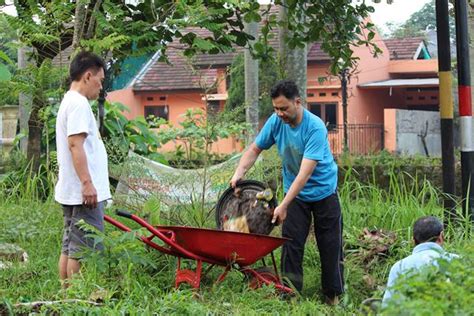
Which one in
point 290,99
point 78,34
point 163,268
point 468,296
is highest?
point 78,34

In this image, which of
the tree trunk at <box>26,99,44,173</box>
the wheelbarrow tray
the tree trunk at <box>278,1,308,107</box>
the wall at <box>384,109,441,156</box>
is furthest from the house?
the wheelbarrow tray

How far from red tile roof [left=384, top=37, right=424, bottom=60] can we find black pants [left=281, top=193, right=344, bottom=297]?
31.2 m

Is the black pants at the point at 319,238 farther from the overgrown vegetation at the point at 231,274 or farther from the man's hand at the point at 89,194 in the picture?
the man's hand at the point at 89,194

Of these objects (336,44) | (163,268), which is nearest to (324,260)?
(163,268)

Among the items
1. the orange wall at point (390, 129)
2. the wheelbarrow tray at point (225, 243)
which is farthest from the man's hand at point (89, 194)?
the orange wall at point (390, 129)

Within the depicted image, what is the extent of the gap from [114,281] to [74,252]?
13.9 inches

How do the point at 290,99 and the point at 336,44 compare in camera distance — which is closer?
the point at 290,99

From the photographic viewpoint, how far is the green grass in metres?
5.42

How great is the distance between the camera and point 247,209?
661 cm

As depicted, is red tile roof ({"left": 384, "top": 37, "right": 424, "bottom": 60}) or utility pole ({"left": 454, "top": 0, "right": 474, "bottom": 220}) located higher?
red tile roof ({"left": 384, "top": 37, "right": 424, "bottom": 60})

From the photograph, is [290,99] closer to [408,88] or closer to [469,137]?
[469,137]

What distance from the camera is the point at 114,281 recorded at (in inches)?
231

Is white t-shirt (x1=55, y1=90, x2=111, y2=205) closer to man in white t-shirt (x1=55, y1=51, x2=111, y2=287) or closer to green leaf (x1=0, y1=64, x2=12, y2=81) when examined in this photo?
man in white t-shirt (x1=55, y1=51, x2=111, y2=287)

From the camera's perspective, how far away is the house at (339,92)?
28.8 meters
